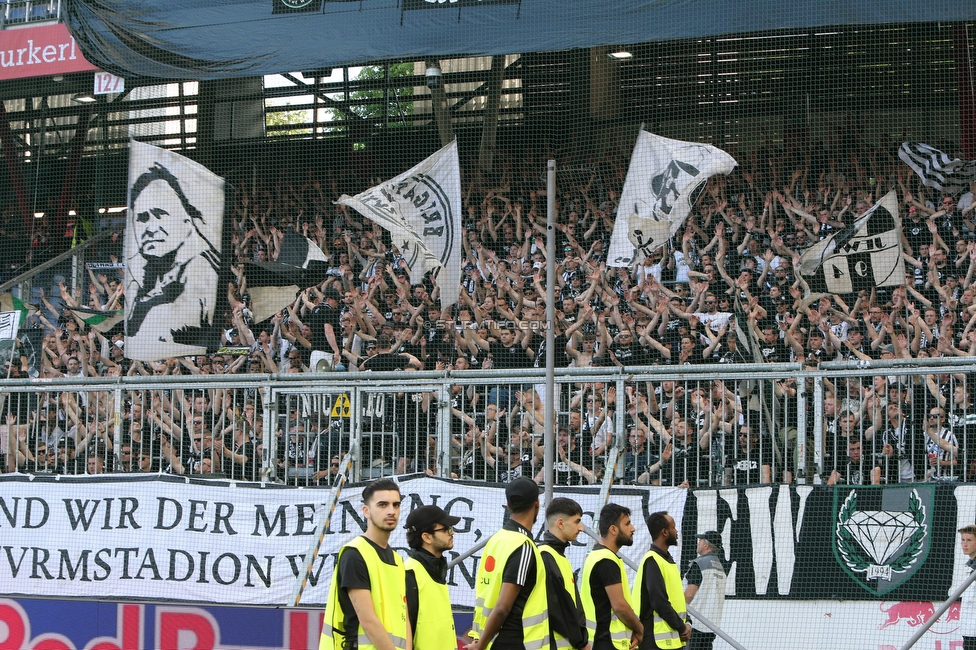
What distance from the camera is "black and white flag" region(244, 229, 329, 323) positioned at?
49.7 ft

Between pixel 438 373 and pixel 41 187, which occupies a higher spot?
pixel 41 187

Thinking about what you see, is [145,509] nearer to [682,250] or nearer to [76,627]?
[76,627]

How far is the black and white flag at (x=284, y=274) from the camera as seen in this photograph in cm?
1514

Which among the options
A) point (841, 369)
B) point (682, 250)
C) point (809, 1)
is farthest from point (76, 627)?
point (809, 1)

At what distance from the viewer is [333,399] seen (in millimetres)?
10633

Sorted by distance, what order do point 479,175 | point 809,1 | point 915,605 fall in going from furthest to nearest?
point 479,175 < point 809,1 < point 915,605

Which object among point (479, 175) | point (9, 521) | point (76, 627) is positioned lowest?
point (76, 627)

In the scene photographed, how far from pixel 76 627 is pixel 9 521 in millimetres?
1365

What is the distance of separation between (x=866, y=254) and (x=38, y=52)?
10694 mm

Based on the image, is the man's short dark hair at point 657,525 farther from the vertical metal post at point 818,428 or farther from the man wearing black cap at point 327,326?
the man wearing black cap at point 327,326

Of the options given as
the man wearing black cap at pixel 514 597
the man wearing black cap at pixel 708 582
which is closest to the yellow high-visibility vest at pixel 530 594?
the man wearing black cap at pixel 514 597

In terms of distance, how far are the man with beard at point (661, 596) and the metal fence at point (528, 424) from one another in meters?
2.18

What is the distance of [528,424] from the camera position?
10031mm

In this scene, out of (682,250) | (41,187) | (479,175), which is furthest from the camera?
(41,187)
